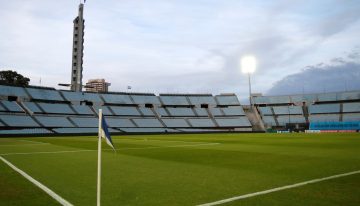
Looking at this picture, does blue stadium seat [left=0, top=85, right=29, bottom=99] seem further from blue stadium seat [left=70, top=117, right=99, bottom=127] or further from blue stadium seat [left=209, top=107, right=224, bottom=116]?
blue stadium seat [left=209, top=107, right=224, bottom=116]

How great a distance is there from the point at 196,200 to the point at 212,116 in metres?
95.2

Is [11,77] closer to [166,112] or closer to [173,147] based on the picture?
[166,112]

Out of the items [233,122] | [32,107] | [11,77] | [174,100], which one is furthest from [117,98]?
[11,77]

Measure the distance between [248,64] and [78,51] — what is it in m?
52.0

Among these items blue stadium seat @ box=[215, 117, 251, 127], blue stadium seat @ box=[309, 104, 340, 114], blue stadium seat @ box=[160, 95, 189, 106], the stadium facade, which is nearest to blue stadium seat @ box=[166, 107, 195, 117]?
the stadium facade

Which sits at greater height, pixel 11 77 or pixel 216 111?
pixel 11 77

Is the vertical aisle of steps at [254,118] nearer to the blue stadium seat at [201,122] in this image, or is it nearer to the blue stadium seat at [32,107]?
the blue stadium seat at [201,122]

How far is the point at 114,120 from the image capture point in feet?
281

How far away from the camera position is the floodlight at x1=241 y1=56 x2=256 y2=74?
62062mm

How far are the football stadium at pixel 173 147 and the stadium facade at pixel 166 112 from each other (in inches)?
12.2

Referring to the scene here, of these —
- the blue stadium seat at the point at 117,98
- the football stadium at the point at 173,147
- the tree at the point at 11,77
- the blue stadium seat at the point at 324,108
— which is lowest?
the football stadium at the point at 173,147

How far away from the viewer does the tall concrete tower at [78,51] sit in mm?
89938

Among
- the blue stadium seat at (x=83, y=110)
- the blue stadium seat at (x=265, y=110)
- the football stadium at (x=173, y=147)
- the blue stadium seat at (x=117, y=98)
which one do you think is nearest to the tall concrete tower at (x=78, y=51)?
the football stadium at (x=173, y=147)

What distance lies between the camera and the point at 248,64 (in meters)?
62.4
